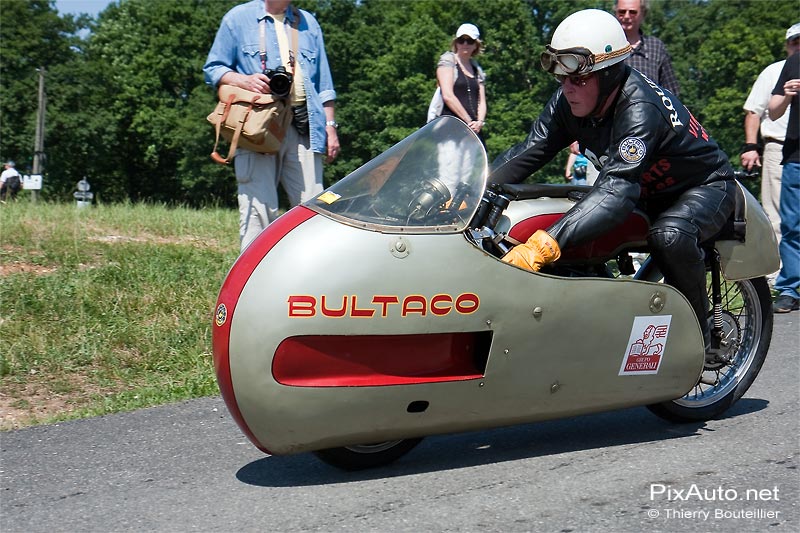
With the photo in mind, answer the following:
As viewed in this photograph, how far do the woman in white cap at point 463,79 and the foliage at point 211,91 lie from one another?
33.1 metres

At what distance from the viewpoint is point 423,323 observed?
346cm

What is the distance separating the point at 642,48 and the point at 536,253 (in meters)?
3.75

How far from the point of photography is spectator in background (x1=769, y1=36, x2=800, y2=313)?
288 inches

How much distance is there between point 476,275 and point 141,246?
211 inches

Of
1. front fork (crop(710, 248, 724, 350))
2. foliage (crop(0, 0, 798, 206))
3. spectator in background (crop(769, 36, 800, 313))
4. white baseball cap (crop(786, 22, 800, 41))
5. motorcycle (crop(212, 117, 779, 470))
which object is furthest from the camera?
foliage (crop(0, 0, 798, 206))

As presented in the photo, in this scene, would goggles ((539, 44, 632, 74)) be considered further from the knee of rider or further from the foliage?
the foliage

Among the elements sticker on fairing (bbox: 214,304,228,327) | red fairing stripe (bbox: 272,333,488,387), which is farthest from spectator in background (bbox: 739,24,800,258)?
sticker on fairing (bbox: 214,304,228,327)

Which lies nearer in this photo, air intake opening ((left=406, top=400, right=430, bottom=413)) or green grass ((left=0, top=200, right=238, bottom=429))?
air intake opening ((left=406, top=400, right=430, bottom=413))

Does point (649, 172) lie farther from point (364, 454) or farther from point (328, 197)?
point (364, 454)

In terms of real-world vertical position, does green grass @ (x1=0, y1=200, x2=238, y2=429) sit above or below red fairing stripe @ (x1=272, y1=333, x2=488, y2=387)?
below

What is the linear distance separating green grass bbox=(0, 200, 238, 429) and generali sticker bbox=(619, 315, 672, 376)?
2356 mm

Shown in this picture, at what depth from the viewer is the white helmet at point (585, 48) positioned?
12.8 ft

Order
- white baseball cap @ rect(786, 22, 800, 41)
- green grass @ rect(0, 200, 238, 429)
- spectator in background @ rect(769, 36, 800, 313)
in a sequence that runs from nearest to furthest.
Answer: green grass @ rect(0, 200, 238, 429) → spectator in background @ rect(769, 36, 800, 313) → white baseball cap @ rect(786, 22, 800, 41)

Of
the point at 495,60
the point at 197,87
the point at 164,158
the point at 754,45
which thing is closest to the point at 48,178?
the point at 164,158
